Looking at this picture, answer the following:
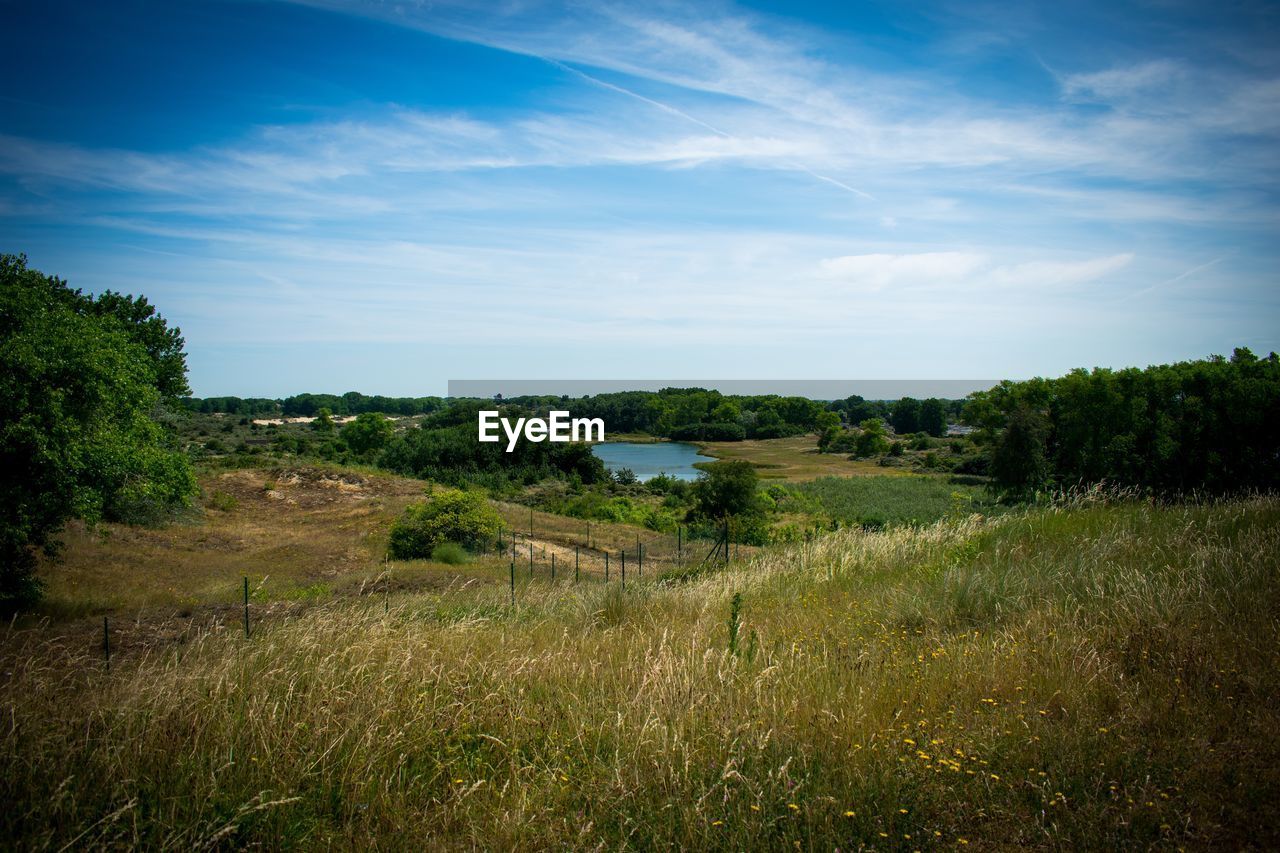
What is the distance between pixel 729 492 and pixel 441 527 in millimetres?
24642

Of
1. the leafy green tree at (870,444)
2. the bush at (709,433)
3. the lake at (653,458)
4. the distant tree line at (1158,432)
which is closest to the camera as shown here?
the distant tree line at (1158,432)

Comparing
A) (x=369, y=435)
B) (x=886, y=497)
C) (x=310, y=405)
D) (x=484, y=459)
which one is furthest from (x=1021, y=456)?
(x=310, y=405)

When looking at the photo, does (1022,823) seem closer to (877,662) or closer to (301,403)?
(877,662)

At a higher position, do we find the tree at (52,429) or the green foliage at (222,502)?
the tree at (52,429)

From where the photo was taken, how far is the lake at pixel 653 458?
8169 cm

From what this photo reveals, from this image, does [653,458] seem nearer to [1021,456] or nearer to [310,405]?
[1021,456]

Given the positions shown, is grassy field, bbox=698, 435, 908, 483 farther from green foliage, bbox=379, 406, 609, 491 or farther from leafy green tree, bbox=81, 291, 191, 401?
leafy green tree, bbox=81, 291, 191, 401

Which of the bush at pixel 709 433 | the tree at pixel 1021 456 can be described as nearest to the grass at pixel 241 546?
the tree at pixel 1021 456

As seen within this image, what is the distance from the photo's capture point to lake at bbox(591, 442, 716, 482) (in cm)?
8169

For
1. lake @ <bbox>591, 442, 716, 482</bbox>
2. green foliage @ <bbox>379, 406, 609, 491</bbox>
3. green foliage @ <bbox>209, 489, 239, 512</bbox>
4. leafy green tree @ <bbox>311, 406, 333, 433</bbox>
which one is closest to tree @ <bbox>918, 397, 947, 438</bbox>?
lake @ <bbox>591, 442, 716, 482</bbox>

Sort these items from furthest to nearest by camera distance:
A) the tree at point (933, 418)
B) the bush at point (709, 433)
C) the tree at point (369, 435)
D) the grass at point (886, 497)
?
the tree at point (933, 418), the bush at point (709, 433), the tree at point (369, 435), the grass at point (886, 497)

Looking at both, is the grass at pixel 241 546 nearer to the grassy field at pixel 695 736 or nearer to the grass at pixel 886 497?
the grassy field at pixel 695 736

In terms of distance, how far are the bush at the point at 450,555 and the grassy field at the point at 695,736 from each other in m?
21.7

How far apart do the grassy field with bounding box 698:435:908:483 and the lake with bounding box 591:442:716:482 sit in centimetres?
362
